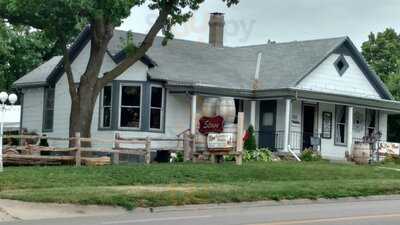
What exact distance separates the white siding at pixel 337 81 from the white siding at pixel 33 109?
12.6m

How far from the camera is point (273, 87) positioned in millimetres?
33312

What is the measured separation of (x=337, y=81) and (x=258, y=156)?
Result: 267 inches

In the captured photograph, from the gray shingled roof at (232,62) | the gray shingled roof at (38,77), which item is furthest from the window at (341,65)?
the gray shingled roof at (38,77)

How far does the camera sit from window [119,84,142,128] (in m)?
31.5

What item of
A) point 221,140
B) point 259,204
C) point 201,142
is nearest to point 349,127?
point 201,142

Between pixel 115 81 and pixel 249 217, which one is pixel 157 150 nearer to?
pixel 115 81

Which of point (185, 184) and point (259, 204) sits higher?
point (185, 184)

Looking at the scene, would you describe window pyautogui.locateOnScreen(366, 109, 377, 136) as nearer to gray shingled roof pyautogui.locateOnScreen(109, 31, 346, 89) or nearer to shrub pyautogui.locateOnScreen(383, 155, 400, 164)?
shrub pyautogui.locateOnScreen(383, 155, 400, 164)

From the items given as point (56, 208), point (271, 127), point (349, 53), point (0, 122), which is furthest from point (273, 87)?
point (56, 208)

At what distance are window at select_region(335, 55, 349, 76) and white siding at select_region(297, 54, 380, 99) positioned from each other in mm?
153

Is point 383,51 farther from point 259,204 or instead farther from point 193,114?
point 259,204

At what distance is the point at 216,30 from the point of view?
129ft

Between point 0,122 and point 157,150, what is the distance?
7903 mm

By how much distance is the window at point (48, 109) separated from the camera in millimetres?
35812
